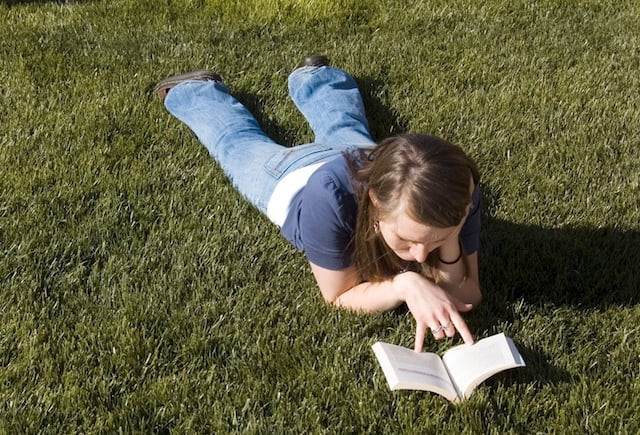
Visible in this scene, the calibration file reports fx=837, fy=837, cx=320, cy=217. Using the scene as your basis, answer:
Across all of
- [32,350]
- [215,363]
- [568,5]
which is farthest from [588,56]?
[32,350]

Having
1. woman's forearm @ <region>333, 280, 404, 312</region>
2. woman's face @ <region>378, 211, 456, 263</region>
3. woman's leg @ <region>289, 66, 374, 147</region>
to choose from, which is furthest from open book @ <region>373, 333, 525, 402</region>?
woman's leg @ <region>289, 66, 374, 147</region>

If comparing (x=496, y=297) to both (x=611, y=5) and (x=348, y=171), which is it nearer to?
(x=348, y=171)

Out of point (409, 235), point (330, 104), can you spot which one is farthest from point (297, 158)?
point (409, 235)

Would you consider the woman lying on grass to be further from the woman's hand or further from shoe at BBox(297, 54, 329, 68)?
shoe at BBox(297, 54, 329, 68)

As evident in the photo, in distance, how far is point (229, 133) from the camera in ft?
12.9

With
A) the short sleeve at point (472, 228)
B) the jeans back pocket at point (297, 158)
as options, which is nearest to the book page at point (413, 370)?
the short sleeve at point (472, 228)

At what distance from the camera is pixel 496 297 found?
124 inches

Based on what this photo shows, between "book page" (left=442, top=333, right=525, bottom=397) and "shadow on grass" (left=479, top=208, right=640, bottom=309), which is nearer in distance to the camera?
"book page" (left=442, top=333, right=525, bottom=397)

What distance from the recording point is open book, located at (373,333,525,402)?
2617 mm

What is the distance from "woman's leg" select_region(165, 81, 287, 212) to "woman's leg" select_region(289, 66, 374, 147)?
267 millimetres

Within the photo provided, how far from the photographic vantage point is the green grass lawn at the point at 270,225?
2732mm

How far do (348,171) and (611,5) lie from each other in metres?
3.56

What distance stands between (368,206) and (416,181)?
0.28 m

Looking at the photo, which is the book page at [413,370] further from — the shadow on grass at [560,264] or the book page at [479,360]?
the shadow on grass at [560,264]
